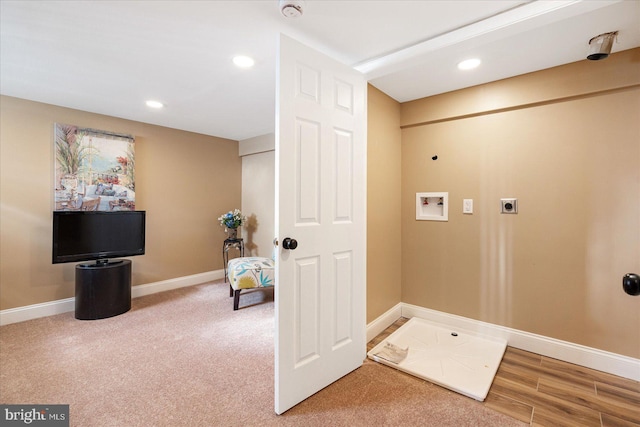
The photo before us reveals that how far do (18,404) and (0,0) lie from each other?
93.5 inches

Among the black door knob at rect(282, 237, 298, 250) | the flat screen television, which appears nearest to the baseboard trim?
the black door knob at rect(282, 237, 298, 250)

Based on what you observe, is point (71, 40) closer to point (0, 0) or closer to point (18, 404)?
point (0, 0)

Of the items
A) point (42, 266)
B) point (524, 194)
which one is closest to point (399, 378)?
point (524, 194)

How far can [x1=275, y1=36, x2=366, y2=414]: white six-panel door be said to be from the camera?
63.2 inches

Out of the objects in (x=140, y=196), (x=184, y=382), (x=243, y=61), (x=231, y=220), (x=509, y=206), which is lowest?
(x=184, y=382)

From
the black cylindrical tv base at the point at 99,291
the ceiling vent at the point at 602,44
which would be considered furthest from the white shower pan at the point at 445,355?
the black cylindrical tv base at the point at 99,291

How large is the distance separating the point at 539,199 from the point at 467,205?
533 millimetres

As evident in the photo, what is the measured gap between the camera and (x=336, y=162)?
1.92m

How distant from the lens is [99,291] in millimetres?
2990

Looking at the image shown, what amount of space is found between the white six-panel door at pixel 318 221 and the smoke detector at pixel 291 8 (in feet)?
0.43

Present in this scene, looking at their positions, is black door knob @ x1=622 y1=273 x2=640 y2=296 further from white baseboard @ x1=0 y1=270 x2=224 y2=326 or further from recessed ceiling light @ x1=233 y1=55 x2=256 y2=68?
white baseboard @ x1=0 y1=270 x2=224 y2=326

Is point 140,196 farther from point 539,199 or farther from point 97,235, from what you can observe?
point 539,199

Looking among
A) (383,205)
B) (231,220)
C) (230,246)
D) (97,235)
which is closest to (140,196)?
(97,235)

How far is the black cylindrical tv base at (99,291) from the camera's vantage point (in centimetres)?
295
